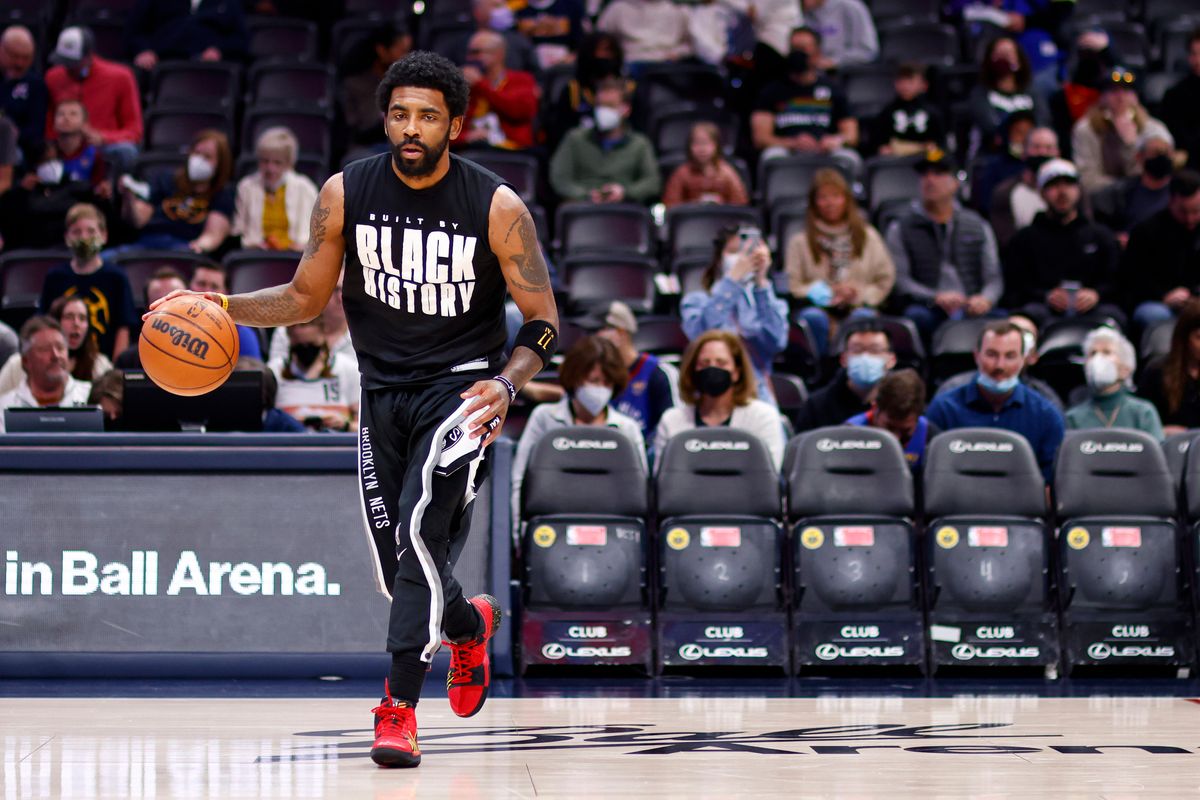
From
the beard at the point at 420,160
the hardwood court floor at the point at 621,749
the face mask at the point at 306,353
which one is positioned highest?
the beard at the point at 420,160

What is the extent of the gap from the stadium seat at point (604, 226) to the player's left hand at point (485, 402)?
7.20 metres

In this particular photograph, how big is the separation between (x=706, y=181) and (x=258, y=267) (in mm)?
3402

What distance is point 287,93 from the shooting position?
14.1 meters

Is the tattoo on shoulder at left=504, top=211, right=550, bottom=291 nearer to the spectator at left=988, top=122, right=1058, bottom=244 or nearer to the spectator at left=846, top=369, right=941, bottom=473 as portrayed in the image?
the spectator at left=846, top=369, right=941, bottom=473

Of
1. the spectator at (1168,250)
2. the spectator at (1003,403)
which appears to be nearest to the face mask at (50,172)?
the spectator at (1003,403)

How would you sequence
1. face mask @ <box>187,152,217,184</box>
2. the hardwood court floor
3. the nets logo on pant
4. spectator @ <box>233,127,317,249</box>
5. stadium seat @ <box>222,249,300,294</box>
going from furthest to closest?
face mask @ <box>187,152,217,184</box>
spectator @ <box>233,127,317,249</box>
stadium seat @ <box>222,249,300,294</box>
the nets logo on pant
the hardwood court floor

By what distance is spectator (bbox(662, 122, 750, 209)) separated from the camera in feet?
41.0

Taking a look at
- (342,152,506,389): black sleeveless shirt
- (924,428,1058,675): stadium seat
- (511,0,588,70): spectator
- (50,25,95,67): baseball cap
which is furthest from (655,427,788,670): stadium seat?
(511,0,588,70): spectator

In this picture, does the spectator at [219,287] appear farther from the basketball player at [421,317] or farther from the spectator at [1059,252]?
the spectator at [1059,252]

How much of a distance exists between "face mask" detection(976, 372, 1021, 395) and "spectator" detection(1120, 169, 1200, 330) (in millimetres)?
2716

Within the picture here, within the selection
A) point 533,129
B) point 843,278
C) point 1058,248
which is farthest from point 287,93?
point 1058,248

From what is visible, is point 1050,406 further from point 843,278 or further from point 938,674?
point 843,278

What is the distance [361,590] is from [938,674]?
2.81 m

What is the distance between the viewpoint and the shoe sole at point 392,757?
194 inches
